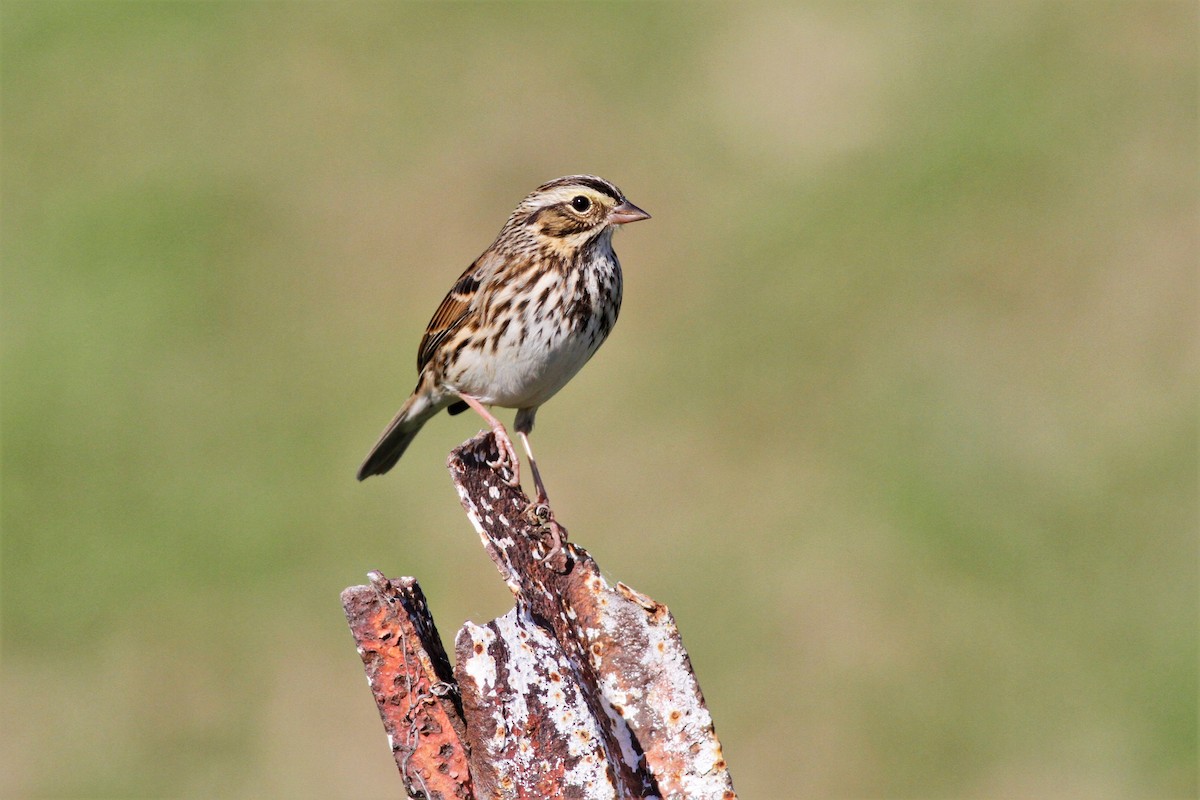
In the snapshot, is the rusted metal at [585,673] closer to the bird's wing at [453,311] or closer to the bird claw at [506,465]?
the bird claw at [506,465]

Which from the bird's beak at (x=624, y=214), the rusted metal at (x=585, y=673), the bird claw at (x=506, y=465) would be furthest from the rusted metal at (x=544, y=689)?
the bird's beak at (x=624, y=214)

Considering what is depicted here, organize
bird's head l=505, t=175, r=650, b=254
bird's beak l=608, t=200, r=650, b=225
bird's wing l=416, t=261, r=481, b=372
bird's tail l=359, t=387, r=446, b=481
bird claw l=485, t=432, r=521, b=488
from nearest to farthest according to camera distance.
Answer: bird claw l=485, t=432, r=521, b=488
bird's beak l=608, t=200, r=650, b=225
bird's head l=505, t=175, r=650, b=254
bird's wing l=416, t=261, r=481, b=372
bird's tail l=359, t=387, r=446, b=481

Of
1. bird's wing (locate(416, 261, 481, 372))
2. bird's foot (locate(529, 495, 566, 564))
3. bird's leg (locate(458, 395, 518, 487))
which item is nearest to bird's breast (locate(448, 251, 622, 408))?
bird's wing (locate(416, 261, 481, 372))

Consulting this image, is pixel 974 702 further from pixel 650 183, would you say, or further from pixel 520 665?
Result: pixel 520 665

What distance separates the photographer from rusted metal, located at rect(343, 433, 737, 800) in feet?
10.3

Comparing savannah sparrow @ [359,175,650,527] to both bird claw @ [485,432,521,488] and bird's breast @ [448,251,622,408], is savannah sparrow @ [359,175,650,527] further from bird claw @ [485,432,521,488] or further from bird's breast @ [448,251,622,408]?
bird claw @ [485,432,521,488]

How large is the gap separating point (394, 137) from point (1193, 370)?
648 cm

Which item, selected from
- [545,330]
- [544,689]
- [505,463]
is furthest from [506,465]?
[545,330]

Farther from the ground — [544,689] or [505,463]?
[505,463]

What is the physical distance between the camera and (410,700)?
3.38 m

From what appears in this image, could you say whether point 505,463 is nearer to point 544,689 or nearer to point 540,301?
point 544,689

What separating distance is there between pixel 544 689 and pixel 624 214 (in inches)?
132

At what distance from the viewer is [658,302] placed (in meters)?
13.1

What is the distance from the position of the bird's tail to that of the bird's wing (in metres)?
0.17
